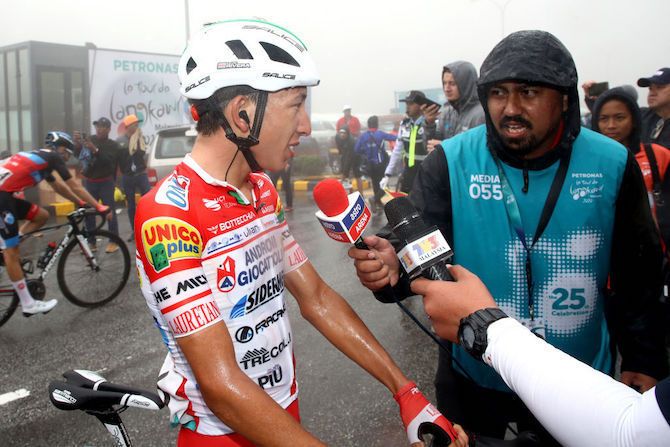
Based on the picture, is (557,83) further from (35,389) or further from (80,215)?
(80,215)

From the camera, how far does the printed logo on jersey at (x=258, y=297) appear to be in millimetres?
1695

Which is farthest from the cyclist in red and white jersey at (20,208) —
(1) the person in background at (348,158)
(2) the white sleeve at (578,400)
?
(1) the person in background at (348,158)

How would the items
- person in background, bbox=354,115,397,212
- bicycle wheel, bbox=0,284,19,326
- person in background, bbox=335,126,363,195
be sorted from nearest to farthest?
bicycle wheel, bbox=0,284,19,326, person in background, bbox=354,115,397,212, person in background, bbox=335,126,363,195

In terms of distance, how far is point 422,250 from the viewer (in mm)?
1514

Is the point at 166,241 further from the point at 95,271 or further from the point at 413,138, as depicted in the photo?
the point at 413,138

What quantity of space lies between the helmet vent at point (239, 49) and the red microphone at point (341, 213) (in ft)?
1.60

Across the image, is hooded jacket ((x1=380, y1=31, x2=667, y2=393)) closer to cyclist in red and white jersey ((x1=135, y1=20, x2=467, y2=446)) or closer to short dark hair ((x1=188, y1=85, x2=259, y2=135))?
cyclist in red and white jersey ((x1=135, y1=20, x2=467, y2=446))

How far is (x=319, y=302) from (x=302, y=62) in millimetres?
897

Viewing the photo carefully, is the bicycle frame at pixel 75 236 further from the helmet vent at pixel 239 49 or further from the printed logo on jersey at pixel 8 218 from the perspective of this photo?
the helmet vent at pixel 239 49

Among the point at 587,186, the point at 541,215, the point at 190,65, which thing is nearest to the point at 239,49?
the point at 190,65

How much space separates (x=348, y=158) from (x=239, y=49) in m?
12.7

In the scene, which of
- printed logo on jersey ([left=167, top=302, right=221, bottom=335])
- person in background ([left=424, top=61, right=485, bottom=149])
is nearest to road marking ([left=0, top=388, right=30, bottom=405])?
printed logo on jersey ([left=167, top=302, right=221, bottom=335])

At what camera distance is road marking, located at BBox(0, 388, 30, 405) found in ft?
13.0

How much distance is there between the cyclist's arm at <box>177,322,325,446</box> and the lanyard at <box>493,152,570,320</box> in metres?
1.04
